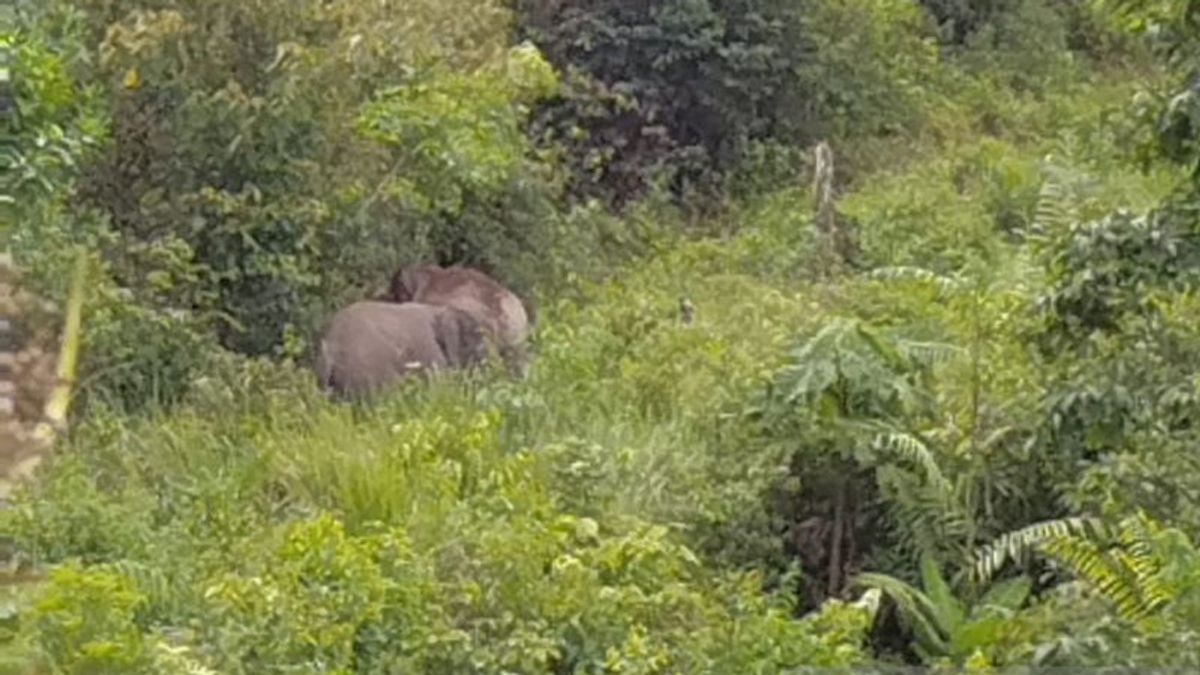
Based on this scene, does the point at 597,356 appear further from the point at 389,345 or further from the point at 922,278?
the point at 922,278

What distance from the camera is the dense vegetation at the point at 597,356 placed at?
5.77 metres

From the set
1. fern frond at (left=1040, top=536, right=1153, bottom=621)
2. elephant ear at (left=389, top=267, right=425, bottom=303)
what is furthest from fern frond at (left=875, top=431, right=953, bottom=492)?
elephant ear at (left=389, top=267, right=425, bottom=303)

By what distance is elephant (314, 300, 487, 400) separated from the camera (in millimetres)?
9609

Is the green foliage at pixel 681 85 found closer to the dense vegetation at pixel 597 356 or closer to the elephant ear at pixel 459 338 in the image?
the dense vegetation at pixel 597 356

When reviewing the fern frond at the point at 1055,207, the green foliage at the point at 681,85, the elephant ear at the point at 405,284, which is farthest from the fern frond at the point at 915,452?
the green foliage at the point at 681,85

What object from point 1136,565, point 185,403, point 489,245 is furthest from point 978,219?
point 1136,565

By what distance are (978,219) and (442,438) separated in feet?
18.0

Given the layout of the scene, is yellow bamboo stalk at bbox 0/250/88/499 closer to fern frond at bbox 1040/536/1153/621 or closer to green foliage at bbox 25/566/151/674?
green foliage at bbox 25/566/151/674

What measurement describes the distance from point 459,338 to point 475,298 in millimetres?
442

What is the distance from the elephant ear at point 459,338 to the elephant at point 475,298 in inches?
2.7

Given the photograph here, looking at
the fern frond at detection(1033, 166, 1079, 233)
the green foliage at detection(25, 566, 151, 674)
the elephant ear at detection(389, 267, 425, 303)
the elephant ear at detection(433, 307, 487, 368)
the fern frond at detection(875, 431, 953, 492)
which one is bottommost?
the elephant ear at detection(433, 307, 487, 368)

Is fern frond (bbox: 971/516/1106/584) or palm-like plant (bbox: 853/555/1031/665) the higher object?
fern frond (bbox: 971/516/1106/584)

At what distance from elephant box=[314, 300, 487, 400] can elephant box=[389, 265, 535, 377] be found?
0.12 m

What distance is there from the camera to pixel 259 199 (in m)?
9.63
